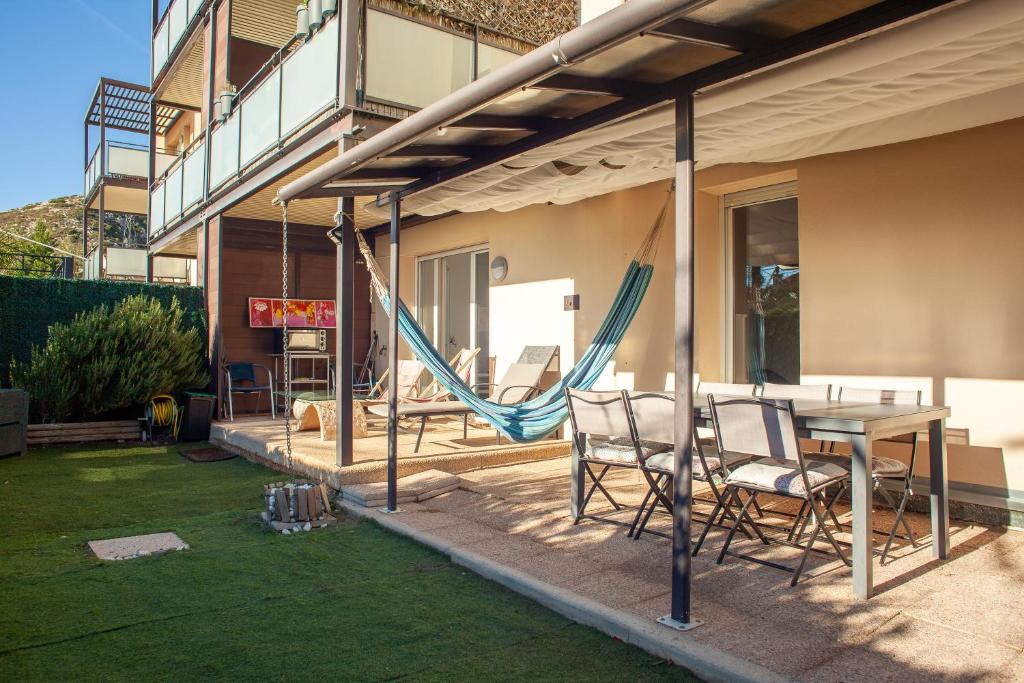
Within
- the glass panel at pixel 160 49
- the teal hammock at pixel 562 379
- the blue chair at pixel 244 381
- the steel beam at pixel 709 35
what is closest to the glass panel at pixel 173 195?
the glass panel at pixel 160 49

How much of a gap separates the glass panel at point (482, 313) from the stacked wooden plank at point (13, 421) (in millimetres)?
4785

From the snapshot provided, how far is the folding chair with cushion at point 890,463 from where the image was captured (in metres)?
3.57

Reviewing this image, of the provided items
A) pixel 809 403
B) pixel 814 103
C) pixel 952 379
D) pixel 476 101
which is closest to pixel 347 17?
pixel 476 101

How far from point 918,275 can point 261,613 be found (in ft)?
14.2

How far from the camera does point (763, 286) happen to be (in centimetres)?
594

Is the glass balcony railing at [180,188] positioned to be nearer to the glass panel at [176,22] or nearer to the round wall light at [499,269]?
the glass panel at [176,22]

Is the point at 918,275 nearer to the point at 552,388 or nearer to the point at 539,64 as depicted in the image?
the point at 552,388

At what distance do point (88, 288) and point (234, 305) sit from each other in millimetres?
1781

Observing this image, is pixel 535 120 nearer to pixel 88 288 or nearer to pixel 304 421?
pixel 304 421

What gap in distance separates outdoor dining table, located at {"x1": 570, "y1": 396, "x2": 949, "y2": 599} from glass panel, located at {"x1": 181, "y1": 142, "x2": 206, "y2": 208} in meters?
8.48

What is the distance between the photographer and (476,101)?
300 centimetres

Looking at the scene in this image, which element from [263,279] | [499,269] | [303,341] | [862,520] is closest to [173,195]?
[263,279]

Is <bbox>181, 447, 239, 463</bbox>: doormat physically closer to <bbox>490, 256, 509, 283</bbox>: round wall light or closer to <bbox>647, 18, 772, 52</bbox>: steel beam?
<bbox>490, 256, 509, 283</bbox>: round wall light

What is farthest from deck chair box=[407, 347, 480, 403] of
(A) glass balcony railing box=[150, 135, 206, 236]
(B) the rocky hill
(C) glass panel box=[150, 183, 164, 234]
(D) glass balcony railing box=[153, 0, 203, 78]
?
(B) the rocky hill
